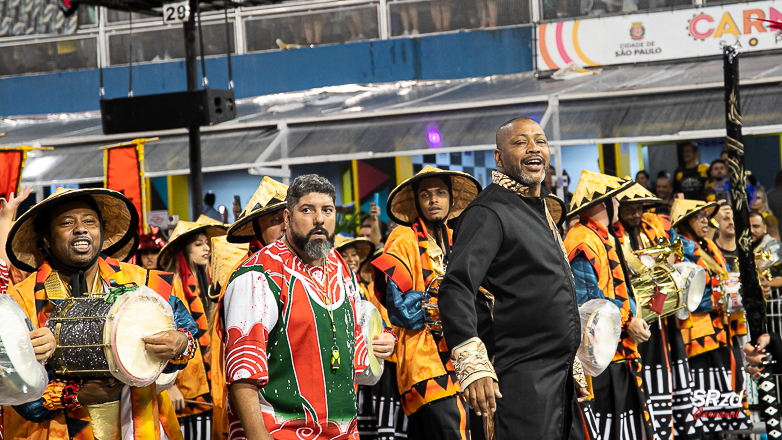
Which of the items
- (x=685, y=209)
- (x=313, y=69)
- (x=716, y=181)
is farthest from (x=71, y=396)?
(x=313, y=69)

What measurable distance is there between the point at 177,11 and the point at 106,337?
6.72 metres

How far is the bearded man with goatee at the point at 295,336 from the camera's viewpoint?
3.70m

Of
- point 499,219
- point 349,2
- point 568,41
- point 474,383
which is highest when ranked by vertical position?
point 349,2

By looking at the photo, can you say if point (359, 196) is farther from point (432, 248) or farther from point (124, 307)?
point (124, 307)

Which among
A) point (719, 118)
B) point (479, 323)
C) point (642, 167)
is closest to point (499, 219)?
point (479, 323)

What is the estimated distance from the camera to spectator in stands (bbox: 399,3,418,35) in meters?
17.2

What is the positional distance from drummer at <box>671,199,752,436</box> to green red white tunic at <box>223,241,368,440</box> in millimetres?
5644

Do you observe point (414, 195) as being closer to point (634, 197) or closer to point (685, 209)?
point (634, 197)

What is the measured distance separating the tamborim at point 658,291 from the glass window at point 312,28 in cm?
1105

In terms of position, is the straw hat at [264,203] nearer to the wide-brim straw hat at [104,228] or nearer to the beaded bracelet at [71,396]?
the wide-brim straw hat at [104,228]

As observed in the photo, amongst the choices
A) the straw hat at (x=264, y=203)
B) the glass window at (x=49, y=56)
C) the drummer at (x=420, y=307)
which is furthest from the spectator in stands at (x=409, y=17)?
the straw hat at (x=264, y=203)

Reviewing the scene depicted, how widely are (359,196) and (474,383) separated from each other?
12222 mm

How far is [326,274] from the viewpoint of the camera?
13.3ft

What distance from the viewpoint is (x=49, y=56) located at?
765 inches
